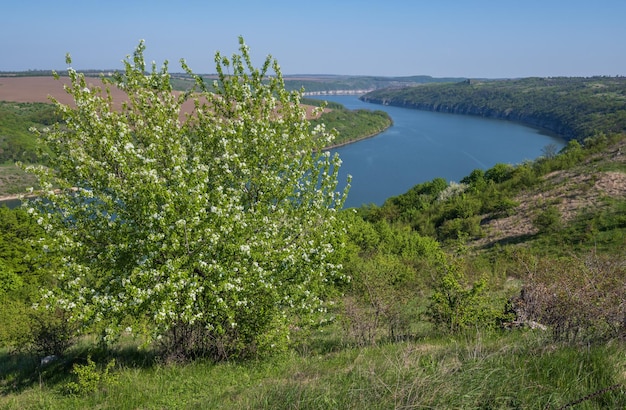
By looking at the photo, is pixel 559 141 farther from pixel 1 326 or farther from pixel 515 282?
pixel 1 326

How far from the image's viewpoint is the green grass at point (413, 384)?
5457mm

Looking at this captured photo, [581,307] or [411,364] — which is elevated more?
[581,307]

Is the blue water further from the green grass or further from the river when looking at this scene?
the green grass

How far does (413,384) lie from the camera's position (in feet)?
17.7

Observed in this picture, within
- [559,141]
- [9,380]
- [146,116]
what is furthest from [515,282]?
[559,141]

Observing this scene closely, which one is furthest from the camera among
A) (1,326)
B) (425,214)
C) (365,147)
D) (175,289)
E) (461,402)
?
(365,147)

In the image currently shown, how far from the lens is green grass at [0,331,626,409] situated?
546 cm

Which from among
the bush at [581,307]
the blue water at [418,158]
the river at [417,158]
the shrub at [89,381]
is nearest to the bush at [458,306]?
the bush at [581,307]

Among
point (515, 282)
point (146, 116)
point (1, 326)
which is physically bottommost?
point (1, 326)

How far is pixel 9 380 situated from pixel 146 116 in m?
9.67

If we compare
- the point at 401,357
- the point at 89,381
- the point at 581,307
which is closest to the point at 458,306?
the point at 581,307

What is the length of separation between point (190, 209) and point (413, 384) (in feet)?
21.1

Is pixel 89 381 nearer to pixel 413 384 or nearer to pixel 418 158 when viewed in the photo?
pixel 413 384

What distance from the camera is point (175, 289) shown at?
9305 mm
